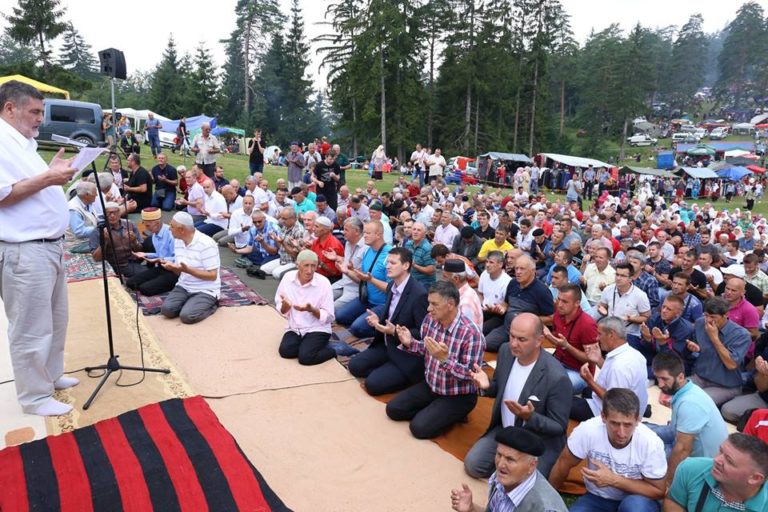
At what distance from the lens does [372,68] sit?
35.1 metres

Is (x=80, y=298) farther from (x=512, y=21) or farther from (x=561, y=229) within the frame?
(x=512, y=21)

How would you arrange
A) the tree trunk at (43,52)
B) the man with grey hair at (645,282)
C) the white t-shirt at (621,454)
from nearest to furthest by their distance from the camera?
the white t-shirt at (621,454), the man with grey hair at (645,282), the tree trunk at (43,52)

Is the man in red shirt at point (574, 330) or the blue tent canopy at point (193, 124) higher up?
the blue tent canopy at point (193, 124)

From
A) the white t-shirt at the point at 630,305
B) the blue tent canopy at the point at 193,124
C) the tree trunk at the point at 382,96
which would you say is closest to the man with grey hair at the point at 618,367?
the white t-shirt at the point at 630,305

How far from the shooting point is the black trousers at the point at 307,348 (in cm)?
518

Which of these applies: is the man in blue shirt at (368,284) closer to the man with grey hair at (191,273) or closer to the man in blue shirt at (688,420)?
the man with grey hair at (191,273)

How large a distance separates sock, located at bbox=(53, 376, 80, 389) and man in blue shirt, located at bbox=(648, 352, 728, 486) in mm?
4387

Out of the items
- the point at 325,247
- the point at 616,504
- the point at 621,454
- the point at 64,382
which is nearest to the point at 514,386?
the point at 621,454

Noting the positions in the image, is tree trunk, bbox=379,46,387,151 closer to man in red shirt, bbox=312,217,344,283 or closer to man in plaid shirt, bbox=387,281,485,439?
man in red shirt, bbox=312,217,344,283

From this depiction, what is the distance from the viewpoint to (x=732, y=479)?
258 centimetres

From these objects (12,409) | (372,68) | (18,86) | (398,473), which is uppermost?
(372,68)

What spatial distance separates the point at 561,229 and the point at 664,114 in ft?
257

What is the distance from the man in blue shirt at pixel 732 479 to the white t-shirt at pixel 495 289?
3.66 metres

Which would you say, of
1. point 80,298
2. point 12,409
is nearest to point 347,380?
point 12,409
